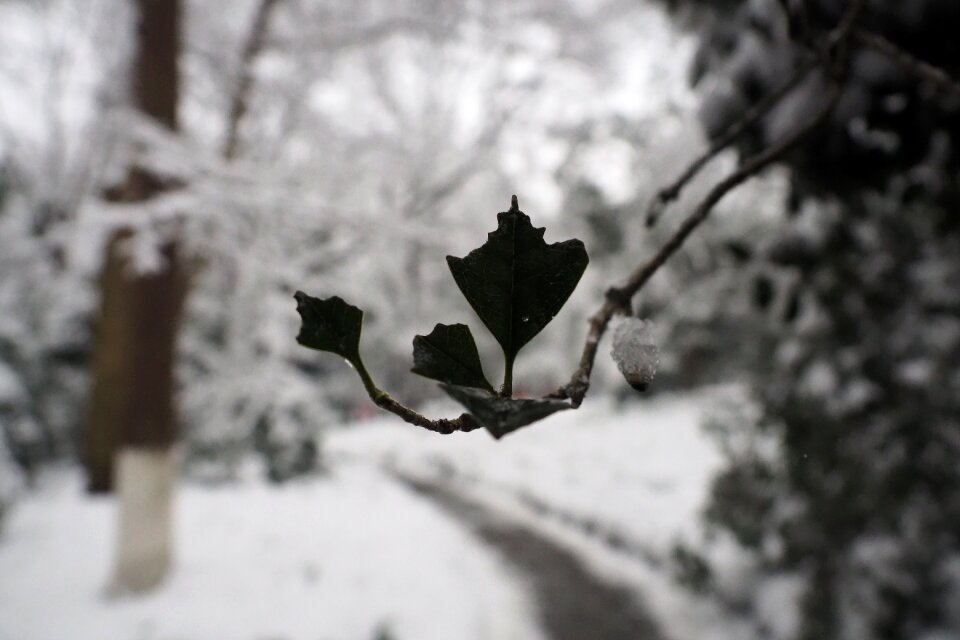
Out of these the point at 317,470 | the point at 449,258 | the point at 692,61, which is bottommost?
the point at 449,258

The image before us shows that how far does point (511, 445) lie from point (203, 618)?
9513mm

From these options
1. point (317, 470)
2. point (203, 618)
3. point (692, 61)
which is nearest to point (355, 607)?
point (203, 618)

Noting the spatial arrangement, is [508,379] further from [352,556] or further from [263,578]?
[352,556]

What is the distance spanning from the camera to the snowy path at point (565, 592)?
4641 millimetres

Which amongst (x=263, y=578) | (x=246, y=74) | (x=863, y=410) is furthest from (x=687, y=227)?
(x=246, y=74)

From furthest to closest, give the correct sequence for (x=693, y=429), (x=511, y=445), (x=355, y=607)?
(x=511, y=445), (x=693, y=429), (x=355, y=607)

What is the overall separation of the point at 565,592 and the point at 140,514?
3.57 m

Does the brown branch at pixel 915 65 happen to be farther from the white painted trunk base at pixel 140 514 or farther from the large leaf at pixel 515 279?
the white painted trunk base at pixel 140 514

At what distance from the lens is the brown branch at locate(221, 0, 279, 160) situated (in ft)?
16.3

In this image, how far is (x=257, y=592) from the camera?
4320mm

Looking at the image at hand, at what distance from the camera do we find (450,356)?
325 mm

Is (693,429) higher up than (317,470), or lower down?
higher up

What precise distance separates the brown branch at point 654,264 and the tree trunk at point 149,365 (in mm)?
4032

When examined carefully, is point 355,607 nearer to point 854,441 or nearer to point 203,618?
point 203,618
